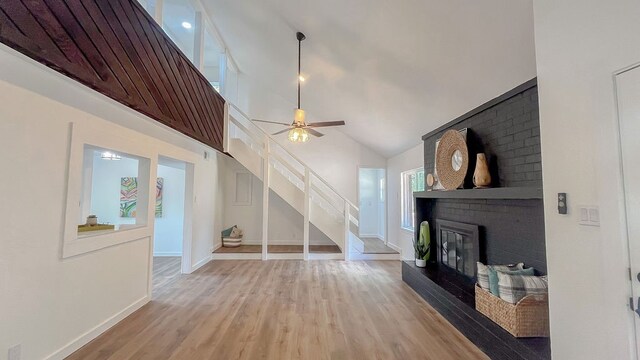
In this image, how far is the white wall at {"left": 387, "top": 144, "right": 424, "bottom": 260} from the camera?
5789mm

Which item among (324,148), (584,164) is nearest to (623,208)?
(584,164)

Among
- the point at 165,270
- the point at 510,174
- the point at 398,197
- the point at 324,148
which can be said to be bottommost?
the point at 165,270

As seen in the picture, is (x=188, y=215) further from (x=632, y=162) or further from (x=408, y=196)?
(x=632, y=162)

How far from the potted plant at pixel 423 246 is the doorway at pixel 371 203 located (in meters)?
4.08

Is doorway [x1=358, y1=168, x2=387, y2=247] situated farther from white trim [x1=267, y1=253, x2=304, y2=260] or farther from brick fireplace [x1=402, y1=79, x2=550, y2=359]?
brick fireplace [x1=402, y1=79, x2=550, y2=359]

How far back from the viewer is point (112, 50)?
2.26m

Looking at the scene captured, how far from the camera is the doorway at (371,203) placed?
8.44m

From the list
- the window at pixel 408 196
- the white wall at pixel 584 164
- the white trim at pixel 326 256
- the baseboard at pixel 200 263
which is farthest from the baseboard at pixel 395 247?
the white wall at pixel 584 164

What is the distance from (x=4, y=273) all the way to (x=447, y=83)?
4.31 meters

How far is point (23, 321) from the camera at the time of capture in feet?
6.38

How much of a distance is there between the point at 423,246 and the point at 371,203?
4567 millimetres

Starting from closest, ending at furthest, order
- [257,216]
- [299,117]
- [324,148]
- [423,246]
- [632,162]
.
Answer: [632,162]
[423,246]
[299,117]
[257,216]
[324,148]

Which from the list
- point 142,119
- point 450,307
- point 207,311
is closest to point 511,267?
point 450,307

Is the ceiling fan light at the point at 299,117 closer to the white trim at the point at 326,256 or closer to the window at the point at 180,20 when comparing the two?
the window at the point at 180,20
